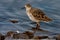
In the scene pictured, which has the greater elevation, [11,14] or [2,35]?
[11,14]

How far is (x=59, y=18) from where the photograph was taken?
555 cm

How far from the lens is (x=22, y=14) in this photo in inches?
231

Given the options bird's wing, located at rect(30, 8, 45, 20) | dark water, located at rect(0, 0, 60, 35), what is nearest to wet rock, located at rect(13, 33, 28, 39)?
dark water, located at rect(0, 0, 60, 35)

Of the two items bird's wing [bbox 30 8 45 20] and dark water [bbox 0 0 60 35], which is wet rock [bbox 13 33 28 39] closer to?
dark water [bbox 0 0 60 35]

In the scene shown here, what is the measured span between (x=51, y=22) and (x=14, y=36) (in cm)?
130

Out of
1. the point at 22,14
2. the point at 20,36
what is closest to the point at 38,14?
the point at 20,36

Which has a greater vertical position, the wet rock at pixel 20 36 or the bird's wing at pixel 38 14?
the bird's wing at pixel 38 14

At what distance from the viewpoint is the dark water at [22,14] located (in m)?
5.01

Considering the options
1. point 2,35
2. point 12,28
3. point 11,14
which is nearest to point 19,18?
point 11,14

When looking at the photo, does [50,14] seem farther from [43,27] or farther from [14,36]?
[14,36]

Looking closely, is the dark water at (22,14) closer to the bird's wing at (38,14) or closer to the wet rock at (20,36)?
the bird's wing at (38,14)

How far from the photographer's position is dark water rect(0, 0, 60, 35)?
5.01m

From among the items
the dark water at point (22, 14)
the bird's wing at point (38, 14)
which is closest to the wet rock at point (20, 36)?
the dark water at point (22, 14)

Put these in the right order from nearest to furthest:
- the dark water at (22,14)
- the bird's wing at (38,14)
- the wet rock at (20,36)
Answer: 1. the wet rock at (20,36)
2. the bird's wing at (38,14)
3. the dark water at (22,14)
